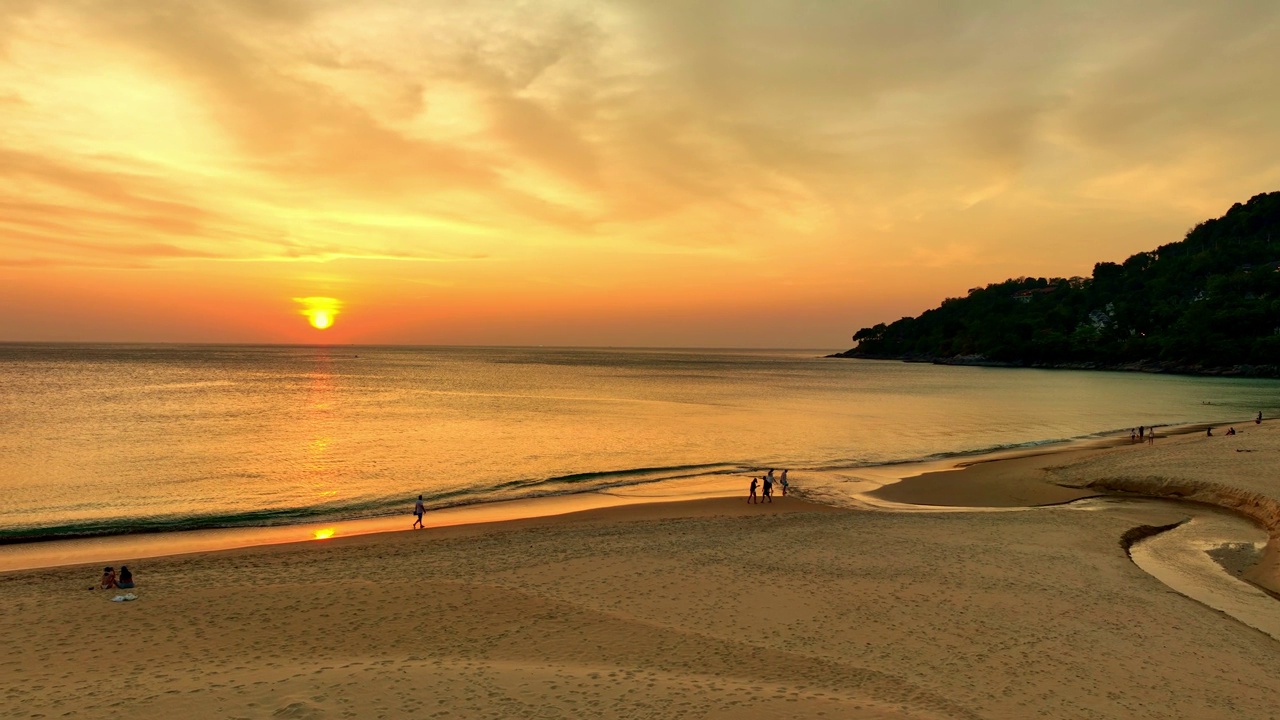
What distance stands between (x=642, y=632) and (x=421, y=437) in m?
45.6

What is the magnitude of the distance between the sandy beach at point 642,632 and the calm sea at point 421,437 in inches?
486

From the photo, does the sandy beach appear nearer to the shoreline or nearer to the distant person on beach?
the distant person on beach

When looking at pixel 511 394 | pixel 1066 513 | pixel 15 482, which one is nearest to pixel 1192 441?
pixel 1066 513

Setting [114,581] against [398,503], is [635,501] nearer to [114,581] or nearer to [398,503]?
[398,503]

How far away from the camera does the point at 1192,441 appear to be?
4803cm

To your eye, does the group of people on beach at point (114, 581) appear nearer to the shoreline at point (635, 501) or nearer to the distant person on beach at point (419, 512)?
the shoreline at point (635, 501)

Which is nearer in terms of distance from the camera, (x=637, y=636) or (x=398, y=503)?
(x=637, y=636)

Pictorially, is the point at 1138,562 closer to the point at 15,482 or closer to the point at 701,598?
the point at 701,598

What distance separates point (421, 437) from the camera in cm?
5659

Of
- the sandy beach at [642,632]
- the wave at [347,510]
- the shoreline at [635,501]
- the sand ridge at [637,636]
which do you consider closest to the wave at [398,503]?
the wave at [347,510]

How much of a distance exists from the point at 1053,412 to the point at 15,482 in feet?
314

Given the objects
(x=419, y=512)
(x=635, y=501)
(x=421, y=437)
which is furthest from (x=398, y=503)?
(x=421, y=437)

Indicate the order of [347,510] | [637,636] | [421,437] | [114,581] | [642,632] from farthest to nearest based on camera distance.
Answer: [421,437]
[347,510]
[114,581]
[642,632]
[637,636]

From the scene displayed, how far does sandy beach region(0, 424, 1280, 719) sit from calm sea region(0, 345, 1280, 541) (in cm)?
1235
